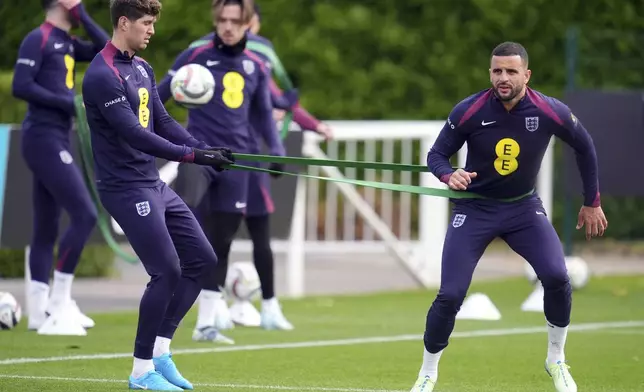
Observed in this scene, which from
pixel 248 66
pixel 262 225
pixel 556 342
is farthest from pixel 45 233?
pixel 556 342

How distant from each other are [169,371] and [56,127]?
126 inches

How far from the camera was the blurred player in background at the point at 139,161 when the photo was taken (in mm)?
7973

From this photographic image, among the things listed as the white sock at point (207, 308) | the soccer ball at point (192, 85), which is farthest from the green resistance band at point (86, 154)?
the white sock at point (207, 308)

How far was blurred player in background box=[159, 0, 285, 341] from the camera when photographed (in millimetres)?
10844

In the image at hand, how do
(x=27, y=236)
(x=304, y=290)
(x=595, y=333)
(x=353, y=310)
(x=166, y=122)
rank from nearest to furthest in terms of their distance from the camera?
(x=166, y=122)
(x=595, y=333)
(x=27, y=236)
(x=353, y=310)
(x=304, y=290)

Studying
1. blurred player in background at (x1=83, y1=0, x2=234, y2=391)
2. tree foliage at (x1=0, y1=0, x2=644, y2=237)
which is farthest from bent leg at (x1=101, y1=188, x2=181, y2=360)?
tree foliage at (x1=0, y1=0, x2=644, y2=237)

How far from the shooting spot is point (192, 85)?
35.0 ft

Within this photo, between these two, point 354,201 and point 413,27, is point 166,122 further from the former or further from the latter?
point 413,27

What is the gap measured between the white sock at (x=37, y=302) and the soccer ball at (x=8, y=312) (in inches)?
4.6

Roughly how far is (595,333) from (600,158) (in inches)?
175

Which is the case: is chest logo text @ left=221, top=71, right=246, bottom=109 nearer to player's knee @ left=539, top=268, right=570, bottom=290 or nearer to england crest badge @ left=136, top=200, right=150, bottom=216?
england crest badge @ left=136, top=200, right=150, bottom=216

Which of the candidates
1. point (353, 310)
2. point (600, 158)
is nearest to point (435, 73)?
point (600, 158)

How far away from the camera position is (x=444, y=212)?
615 inches

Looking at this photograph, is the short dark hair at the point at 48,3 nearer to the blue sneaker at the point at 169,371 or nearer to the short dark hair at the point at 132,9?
the short dark hair at the point at 132,9
